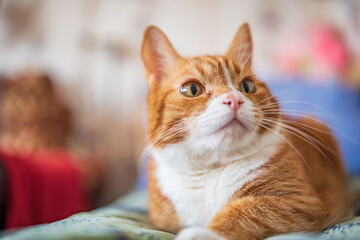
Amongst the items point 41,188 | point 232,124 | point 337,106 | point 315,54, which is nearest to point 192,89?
point 232,124

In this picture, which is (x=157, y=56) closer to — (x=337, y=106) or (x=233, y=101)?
(x=233, y=101)

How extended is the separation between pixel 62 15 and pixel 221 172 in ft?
9.53

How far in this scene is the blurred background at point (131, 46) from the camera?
2.46m

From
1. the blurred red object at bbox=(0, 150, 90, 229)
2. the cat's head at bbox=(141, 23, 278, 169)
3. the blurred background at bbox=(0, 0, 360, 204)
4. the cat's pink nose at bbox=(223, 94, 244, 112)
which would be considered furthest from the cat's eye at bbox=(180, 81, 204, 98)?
the blurred background at bbox=(0, 0, 360, 204)

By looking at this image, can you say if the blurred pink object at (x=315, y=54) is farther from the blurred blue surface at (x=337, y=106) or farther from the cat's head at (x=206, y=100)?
the cat's head at (x=206, y=100)

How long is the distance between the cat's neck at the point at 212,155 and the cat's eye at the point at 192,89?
0.53ft

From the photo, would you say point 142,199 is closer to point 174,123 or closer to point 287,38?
point 174,123

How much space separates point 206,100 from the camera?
84 centimetres

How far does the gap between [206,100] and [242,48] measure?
1.11 feet

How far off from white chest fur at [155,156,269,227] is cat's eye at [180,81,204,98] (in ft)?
0.79

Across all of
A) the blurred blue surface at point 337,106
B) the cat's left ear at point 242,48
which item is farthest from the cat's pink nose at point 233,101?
the blurred blue surface at point 337,106

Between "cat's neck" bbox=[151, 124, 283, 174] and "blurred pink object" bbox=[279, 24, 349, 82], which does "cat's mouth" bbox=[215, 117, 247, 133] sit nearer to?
"cat's neck" bbox=[151, 124, 283, 174]

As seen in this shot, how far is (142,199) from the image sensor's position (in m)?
1.45

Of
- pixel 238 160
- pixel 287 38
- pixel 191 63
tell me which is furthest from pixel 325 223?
pixel 287 38
